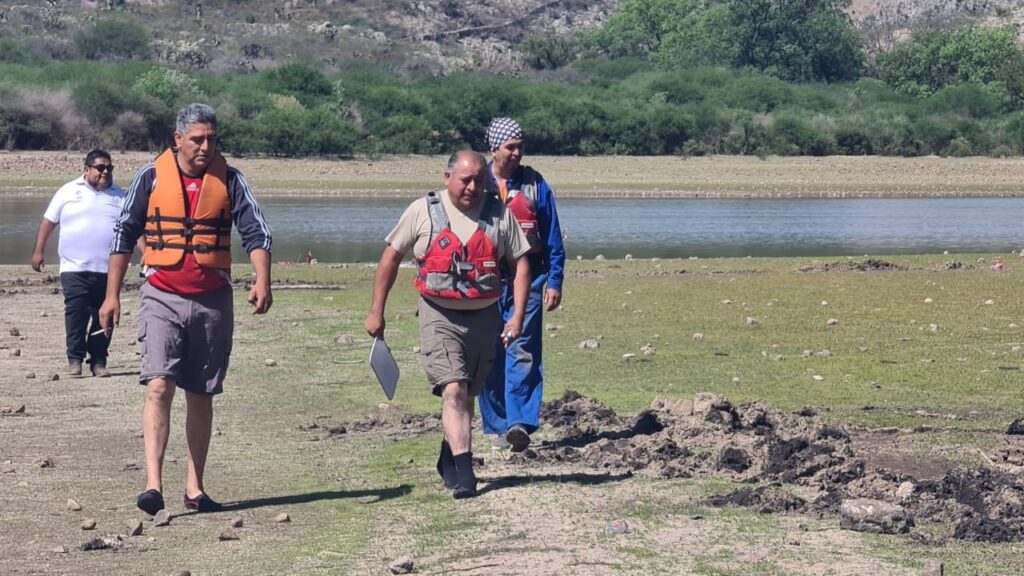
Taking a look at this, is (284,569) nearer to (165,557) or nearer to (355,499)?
(165,557)

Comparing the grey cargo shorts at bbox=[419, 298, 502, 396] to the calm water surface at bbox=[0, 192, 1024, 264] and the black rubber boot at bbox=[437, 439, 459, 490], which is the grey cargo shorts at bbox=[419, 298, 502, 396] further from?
the calm water surface at bbox=[0, 192, 1024, 264]

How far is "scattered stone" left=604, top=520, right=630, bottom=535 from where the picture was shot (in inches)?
317

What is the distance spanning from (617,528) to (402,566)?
3.84 ft

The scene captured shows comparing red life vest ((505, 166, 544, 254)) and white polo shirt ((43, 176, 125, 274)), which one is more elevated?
red life vest ((505, 166, 544, 254))

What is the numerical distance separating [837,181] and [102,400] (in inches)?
1928

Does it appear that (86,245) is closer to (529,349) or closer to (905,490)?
(529,349)

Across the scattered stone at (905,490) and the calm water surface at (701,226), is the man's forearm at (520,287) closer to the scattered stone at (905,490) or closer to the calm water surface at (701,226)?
the scattered stone at (905,490)

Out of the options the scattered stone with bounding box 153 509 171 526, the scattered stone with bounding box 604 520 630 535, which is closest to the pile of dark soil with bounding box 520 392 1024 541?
the scattered stone with bounding box 604 520 630 535

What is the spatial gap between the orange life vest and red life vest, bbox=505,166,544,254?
2057 millimetres

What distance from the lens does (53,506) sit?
900 centimetres

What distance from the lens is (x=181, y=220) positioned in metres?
8.66

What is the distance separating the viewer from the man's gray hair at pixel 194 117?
860 centimetres

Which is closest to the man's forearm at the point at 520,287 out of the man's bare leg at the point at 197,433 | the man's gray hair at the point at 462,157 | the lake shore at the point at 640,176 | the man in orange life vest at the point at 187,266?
the man's gray hair at the point at 462,157

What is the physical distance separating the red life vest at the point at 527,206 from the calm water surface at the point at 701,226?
20.4m
